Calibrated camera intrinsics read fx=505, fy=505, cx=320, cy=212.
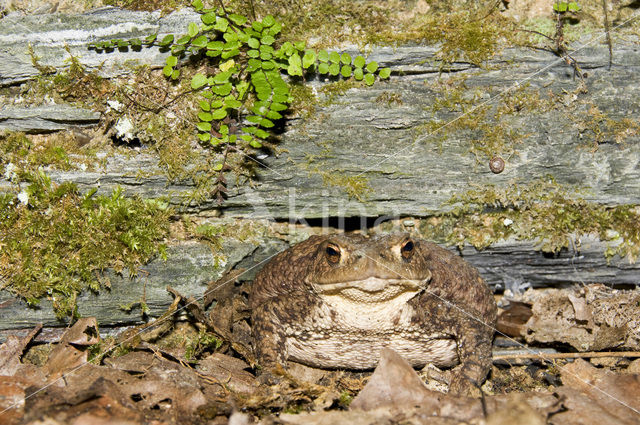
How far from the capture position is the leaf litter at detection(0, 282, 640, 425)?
3.03m

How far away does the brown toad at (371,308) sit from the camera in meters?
3.89

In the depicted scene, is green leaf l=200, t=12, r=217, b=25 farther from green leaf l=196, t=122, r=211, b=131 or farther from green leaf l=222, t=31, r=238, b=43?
green leaf l=196, t=122, r=211, b=131

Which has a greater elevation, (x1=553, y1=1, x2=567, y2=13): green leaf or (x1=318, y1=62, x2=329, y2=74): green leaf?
(x1=553, y1=1, x2=567, y2=13): green leaf

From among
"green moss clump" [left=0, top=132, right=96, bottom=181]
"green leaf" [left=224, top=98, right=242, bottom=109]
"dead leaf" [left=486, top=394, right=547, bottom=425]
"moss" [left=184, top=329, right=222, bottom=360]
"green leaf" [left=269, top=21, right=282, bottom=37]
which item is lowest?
"moss" [left=184, top=329, right=222, bottom=360]

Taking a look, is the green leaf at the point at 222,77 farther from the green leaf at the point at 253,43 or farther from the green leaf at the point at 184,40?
the green leaf at the point at 184,40

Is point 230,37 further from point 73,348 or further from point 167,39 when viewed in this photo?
point 73,348

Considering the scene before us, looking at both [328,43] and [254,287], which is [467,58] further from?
[254,287]

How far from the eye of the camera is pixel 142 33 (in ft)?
14.8

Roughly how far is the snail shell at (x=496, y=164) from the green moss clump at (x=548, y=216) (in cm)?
18

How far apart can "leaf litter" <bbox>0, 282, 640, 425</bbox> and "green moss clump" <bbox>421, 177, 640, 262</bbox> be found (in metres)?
0.56

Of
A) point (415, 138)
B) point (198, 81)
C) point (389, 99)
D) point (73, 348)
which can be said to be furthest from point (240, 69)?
point (73, 348)

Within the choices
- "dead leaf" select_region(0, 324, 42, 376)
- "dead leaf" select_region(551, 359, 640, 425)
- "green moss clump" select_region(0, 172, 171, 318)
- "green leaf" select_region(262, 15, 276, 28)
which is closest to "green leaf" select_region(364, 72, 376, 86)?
"green leaf" select_region(262, 15, 276, 28)

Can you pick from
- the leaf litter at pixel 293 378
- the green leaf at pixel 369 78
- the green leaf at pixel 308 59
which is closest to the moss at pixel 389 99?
the green leaf at pixel 369 78

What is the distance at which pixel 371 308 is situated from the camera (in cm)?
407
